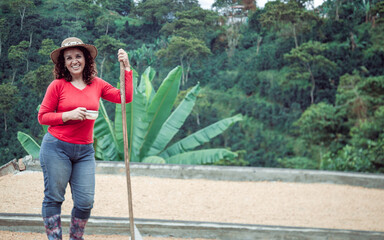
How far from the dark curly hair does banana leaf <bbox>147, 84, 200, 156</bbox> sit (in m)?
3.30

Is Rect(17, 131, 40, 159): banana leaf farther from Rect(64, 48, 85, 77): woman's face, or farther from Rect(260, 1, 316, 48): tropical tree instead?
Rect(260, 1, 316, 48): tropical tree

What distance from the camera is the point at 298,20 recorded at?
21.2 ft

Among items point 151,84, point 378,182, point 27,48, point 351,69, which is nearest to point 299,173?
point 378,182

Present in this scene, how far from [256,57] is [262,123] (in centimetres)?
112

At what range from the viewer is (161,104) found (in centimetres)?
513

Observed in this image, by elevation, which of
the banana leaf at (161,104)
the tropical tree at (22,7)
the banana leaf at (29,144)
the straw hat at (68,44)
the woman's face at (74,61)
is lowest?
the banana leaf at (29,144)

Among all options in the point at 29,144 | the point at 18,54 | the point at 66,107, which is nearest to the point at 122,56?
the point at 66,107

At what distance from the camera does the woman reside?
6.32 ft

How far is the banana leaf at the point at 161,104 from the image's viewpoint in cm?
504

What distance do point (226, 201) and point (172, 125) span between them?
187cm

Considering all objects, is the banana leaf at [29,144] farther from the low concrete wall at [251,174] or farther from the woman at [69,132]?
the woman at [69,132]

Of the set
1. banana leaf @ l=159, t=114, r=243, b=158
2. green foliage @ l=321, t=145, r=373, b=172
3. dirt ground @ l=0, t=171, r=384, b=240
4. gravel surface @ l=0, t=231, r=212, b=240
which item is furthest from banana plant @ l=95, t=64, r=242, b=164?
gravel surface @ l=0, t=231, r=212, b=240

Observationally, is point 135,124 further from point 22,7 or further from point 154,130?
point 22,7

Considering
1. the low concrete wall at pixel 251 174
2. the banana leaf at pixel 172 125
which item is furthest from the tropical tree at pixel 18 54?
the banana leaf at pixel 172 125
